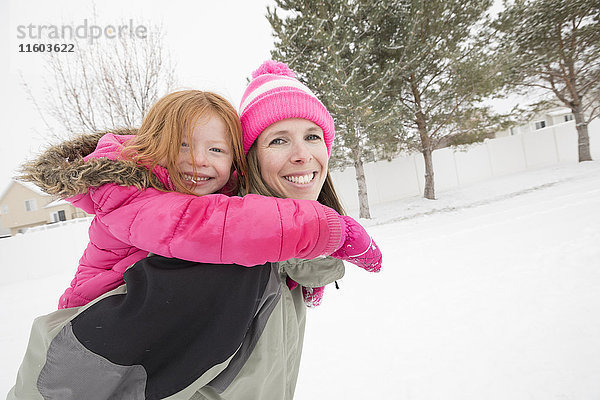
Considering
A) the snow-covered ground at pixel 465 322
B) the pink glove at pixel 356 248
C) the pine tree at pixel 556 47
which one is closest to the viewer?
the pink glove at pixel 356 248

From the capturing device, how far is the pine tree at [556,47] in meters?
14.0

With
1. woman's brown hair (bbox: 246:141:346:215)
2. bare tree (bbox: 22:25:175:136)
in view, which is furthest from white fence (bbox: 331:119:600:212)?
woman's brown hair (bbox: 246:141:346:215)

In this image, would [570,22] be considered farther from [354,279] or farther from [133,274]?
[133,274]

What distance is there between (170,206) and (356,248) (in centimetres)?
61

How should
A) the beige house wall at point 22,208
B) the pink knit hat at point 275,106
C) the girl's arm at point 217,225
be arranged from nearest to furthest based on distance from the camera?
the girl's arm at point 217,225
the pink knit hat at point 275,106
the beige house wall at point 22,208

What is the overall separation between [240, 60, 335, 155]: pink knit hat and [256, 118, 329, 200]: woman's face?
0.09ft

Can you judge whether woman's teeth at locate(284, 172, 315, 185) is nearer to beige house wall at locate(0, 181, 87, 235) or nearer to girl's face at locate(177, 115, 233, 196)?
girl's face at locate(177, 115, 233, 196)

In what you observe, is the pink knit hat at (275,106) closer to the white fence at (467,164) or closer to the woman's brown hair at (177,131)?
the woman's brown hair at (177,131)

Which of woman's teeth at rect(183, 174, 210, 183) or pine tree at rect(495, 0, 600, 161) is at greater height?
pine tree at rect(495, 0, 600, 161)

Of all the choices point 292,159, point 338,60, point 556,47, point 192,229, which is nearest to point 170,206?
point 192,229

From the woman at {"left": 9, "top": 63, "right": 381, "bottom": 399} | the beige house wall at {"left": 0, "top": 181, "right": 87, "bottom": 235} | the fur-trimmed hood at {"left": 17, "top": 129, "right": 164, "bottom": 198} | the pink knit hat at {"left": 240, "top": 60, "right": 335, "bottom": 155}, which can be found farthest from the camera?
the beige house wall at {"left": 0, "top": 181, "right": 87, "bottom": 235}

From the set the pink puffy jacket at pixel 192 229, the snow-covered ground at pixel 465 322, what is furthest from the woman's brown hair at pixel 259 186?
the snow-covered ground at pixel 465 322

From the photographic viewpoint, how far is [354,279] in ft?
15.1

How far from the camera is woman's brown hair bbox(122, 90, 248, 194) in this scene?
1.09m
